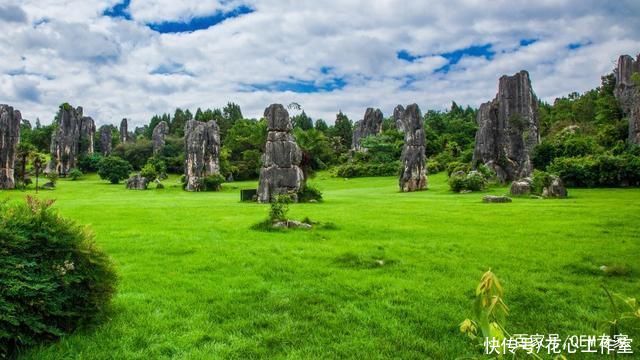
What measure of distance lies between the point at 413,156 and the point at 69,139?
66.8 m

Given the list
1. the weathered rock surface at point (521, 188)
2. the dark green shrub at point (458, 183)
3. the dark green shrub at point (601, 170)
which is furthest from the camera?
the dark green shrub at point (458, 183)

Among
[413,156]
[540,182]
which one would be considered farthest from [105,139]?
[540,182]

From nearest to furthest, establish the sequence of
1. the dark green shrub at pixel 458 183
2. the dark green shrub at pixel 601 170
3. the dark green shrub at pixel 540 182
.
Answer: the dark green shrub at pixel 540 182
the dark green shrub at pixel 601 170
the dark green shrub at pixel 458 183

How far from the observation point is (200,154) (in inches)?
2109

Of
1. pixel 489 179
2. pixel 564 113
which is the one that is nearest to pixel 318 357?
pixel 489 179

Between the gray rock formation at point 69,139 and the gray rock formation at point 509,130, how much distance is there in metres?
68.2

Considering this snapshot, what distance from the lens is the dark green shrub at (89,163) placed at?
81.6 meters

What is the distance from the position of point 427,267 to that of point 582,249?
456cm

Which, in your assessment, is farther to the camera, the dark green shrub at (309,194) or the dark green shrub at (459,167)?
the dark green shrub at (459,167)

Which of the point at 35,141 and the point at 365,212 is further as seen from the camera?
the point at 35,141

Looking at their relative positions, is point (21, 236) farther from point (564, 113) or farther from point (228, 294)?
point (564, 113)

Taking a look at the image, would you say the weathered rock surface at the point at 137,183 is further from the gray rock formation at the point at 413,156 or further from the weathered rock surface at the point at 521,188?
the weathered rock surface at the point at 521,188

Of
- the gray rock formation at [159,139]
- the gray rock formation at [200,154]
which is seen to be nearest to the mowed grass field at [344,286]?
the gray rock formation at [200,154]

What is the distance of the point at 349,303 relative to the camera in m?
7.80
